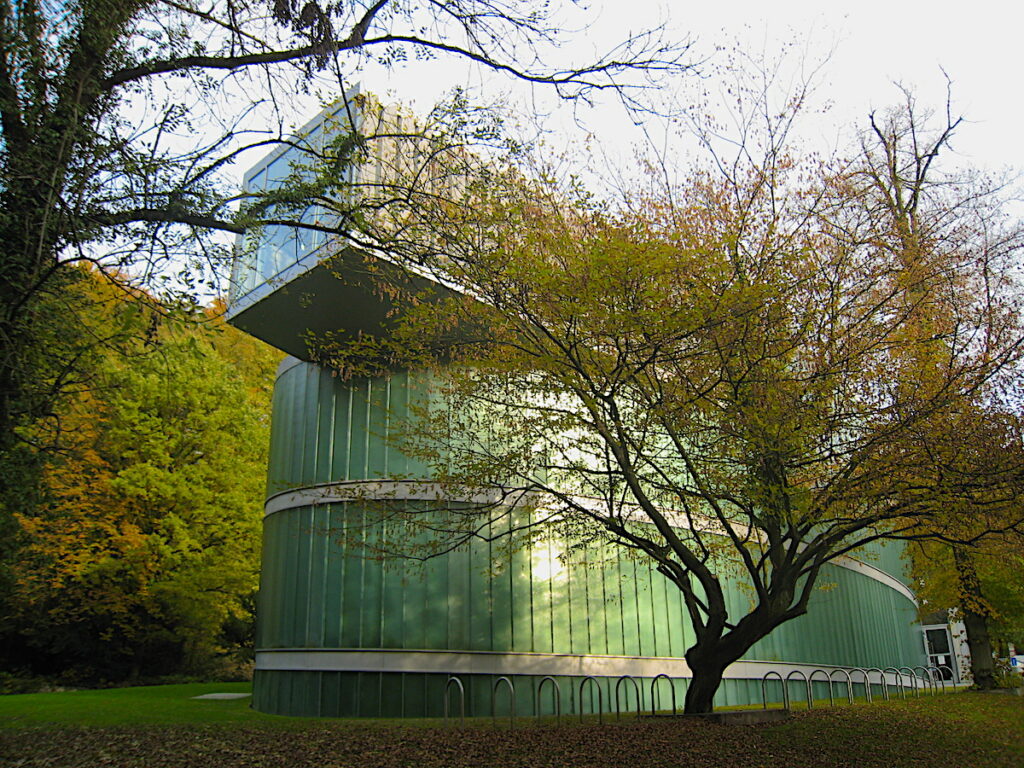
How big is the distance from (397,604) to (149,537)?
867 cm

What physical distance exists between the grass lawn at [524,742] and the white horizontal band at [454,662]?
4.43 feet

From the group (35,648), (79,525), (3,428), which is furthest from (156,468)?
(3,428)

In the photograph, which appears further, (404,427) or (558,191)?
(404,427)

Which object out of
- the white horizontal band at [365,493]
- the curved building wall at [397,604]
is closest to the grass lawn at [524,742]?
the curved building wall at [397,604]

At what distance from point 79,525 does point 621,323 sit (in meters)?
15.5

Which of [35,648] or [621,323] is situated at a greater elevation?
[621,323]

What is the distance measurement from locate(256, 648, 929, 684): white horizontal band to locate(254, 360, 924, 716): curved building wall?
0.8 inches

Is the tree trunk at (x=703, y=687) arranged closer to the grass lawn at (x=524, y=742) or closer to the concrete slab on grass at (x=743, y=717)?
the concrete slab on grass at (x=743, y=717)

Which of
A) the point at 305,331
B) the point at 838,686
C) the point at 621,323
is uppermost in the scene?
the point at 305,331

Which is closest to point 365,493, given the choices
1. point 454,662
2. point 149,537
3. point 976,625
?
point 454,662

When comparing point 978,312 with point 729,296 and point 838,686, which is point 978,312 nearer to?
point 729,296

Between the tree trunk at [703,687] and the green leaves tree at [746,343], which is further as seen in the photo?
the tree trunk at [703,687]

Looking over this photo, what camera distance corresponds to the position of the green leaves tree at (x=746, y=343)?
872 centimetres

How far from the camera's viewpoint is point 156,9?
7.84 meters
